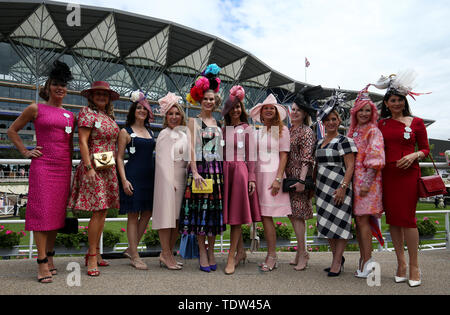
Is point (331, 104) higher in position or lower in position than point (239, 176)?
higher

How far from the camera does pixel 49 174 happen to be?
2.94 metres

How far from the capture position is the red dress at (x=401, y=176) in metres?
2.91

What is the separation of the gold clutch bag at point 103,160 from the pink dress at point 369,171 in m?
2.58

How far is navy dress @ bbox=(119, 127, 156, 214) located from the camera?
3.39 m

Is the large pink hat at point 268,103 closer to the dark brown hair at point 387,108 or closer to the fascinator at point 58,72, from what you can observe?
the dark brown hair at point 387,108

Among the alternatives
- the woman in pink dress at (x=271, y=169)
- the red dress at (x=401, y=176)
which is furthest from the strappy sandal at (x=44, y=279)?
the red dress at (x=401, y=176)

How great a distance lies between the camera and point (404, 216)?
2902mm

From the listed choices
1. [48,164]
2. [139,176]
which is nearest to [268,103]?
[139,176]

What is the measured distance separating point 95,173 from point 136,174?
485 mm

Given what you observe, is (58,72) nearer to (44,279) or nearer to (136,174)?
(136,174)

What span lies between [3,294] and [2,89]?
4157 centimetres

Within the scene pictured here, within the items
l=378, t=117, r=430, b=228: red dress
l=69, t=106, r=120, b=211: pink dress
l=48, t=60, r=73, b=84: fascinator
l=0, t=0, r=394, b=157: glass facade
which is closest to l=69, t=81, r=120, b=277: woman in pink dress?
l=69, t=106, r=120, b=211: pink dress

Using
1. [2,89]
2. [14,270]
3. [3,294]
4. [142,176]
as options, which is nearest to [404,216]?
[142,176]
